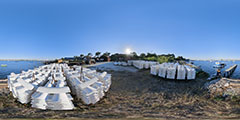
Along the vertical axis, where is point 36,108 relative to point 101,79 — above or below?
below

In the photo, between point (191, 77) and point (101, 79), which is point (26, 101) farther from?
point (191, 77)

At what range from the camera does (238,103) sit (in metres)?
2.85

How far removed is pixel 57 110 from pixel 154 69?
20.8ft

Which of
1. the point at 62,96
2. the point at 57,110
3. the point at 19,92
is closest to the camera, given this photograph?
the point at 57,110

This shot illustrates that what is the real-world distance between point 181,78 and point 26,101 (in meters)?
6.92

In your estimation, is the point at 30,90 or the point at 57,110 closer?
the point at 57,110

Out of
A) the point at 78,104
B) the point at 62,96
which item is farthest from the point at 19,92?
the point at 78,104

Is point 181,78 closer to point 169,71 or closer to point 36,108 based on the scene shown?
point 169,71

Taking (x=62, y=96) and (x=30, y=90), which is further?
(x=30, y=90)

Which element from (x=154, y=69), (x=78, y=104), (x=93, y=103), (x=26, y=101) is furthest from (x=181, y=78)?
(x=26, y=101)

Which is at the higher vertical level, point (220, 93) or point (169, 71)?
point (169, 71)

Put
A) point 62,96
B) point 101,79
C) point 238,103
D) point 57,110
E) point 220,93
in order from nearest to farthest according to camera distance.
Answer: point 57,110 → point 62,96 → point 238,103 → point 220,93 → point 101,79

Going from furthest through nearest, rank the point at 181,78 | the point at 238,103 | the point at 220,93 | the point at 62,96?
the point at 181,78
the point at 220,93
the point at 238,103
the point at 62,96

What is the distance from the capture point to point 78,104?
8.86ft
